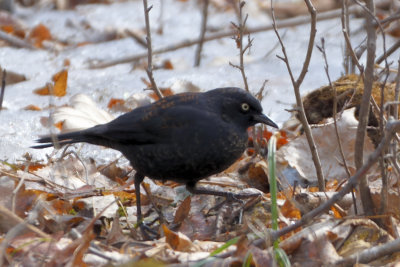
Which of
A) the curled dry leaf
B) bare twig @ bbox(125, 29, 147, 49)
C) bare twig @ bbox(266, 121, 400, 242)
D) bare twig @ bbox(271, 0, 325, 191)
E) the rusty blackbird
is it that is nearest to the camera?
bare twig @ bbox(266, 121, 400, 242)

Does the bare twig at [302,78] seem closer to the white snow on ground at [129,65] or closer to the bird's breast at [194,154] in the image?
the bird's breast at [194,154]

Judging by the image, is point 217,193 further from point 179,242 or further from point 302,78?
point 302,78

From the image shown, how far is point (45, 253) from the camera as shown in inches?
111

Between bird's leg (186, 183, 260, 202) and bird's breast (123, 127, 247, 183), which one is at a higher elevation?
bird's breast (123, 127, 247, 183)

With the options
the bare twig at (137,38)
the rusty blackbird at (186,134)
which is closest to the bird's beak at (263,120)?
the rusty blackbird at (186,134)

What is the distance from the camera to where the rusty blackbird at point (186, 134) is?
346 cm

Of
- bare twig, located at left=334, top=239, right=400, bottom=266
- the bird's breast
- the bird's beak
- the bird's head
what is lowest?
bare twig, located at left=334, top=239, right=400, bottom=266

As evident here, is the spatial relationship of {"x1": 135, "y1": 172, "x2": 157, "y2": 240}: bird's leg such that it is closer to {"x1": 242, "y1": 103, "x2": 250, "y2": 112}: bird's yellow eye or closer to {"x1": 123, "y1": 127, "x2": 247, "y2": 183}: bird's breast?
{"x1": 123, "y1": 127, "x2": 247, "y2": 183}: bird's breast

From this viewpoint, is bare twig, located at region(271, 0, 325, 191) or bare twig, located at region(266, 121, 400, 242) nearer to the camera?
bare twig, located at region(266, 121, 400, 242)

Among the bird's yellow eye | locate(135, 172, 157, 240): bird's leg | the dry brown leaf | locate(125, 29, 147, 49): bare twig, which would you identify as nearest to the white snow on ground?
locate(125, 29, 147, 49): bare twig

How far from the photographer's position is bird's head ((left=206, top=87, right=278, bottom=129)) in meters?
3.63

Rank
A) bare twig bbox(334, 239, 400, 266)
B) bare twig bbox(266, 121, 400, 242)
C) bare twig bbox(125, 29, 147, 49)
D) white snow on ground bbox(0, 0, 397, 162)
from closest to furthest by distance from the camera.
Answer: bare twig bbox(266, 121, 400, 242)
bare twig bbox(334, 239, 400, 266)
white snow on ground bbox(0, 0, 397, 162)
bare twig bbox(125, 29, 147, 49)

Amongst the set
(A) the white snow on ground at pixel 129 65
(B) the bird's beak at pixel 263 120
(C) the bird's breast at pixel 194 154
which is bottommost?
(C) the bird's breast at pixel 194 154

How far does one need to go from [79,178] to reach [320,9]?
5240 millimetres
